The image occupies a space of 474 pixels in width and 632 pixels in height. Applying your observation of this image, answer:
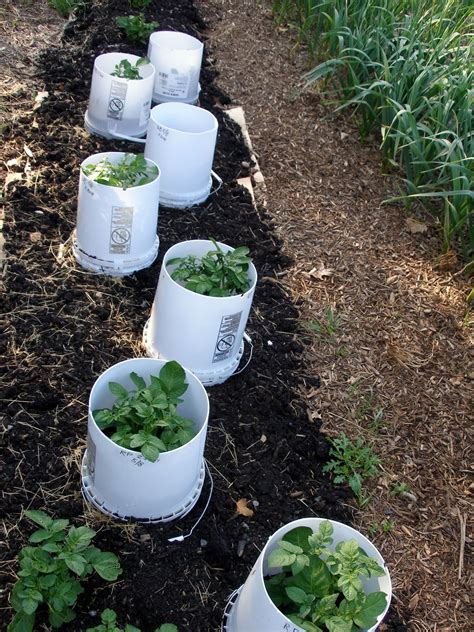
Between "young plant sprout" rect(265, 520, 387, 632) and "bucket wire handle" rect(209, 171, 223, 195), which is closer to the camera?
"young plant sprout" rect(265, 520, 387, 632)

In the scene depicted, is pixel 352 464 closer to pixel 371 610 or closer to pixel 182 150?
pixel 371 610

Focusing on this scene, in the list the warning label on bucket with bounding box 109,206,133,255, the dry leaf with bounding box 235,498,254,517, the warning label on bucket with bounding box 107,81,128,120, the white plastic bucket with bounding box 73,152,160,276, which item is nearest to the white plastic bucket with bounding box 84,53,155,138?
the warning label on bucket with bounding box 107,81,128,120

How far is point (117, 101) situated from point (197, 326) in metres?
1.33

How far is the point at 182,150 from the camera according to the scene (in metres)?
2.65

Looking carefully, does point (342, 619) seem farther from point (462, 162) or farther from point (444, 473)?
point (462, 162)

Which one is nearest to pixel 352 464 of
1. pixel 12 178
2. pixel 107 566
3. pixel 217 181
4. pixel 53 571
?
pixel 107 566

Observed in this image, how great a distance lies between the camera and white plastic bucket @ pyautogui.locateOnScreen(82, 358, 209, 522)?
160 centimetres

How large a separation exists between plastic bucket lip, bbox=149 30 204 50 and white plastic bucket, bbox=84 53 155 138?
39cm

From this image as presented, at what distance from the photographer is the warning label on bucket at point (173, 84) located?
128 inches

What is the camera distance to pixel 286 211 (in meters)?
3.03

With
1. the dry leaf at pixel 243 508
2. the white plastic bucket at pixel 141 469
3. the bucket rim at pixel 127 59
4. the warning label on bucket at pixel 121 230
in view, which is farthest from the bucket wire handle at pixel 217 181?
the dry leaf at pixel 243 508

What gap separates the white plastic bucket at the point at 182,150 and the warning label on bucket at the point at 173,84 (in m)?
0.51

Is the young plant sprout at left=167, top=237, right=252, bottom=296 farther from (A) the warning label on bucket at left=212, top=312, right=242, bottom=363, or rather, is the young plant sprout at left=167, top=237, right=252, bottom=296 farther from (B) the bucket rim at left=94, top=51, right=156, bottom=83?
(B) the bucket rim at left=94, top=51, right=156, bottom=83

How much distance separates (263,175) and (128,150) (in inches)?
25.4
